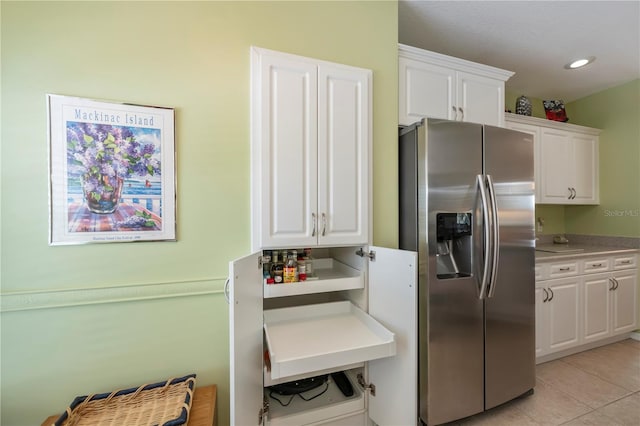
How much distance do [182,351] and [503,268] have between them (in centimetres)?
200

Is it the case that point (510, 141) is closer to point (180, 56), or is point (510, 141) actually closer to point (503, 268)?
point (503, 268)

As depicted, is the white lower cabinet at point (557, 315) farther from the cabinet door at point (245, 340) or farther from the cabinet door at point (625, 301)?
the cabinet door at point (245, 340)

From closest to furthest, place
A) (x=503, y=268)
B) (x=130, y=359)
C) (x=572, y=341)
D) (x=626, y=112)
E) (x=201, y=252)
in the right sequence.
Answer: (x=130, y=359)
(x=201, y=252)
(x=503, y=268)
(x=572, y=341)
(x=626, y=112)

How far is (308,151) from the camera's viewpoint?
144cm

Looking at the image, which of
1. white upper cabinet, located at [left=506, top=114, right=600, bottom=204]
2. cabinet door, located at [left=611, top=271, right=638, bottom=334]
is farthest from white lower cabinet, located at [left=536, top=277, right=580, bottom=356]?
white upper cabinet, located at [left=506, top=114, right=600, bottom=204]

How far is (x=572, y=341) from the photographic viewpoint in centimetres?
234

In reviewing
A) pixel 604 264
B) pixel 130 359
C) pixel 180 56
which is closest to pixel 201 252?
pixel 130 359

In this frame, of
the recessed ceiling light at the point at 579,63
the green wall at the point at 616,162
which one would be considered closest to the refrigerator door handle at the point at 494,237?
the recessed ceiling light at the point at 579,63

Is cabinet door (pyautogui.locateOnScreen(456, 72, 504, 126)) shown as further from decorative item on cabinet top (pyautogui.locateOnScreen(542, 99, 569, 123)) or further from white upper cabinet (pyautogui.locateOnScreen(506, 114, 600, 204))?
decorative item on cabinet top (pyautogui.locateOnScreen(542, 99, 569, 123))

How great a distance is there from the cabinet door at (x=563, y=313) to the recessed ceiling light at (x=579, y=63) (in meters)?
2.07

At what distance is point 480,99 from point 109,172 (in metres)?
2.49

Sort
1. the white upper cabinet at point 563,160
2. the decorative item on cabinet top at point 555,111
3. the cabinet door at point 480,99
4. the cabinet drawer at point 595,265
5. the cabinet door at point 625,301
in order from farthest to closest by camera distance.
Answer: the decorative item on cabinet top at point 555,111 < the white upper cabinet at point 563,160 < the cabinet door at point 625,301 < the cabinet drawer at point 595,265 < the cabinet door at point 480,99

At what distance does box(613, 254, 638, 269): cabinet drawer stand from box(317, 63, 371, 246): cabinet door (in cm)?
292

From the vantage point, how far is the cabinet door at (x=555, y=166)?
8.95 feet
